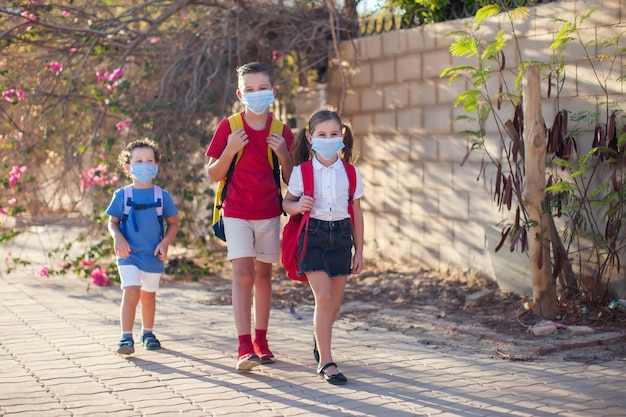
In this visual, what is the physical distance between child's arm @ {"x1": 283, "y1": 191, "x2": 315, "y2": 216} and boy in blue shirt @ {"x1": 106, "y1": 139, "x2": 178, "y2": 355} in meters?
1.17

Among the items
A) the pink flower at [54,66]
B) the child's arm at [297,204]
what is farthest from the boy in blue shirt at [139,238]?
the pink flower at [54,66]

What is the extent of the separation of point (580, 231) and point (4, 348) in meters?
4.39

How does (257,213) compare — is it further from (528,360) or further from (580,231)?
(580,231)

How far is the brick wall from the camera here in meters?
7.66

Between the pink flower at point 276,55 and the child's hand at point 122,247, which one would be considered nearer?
the child's hand at point 122,247

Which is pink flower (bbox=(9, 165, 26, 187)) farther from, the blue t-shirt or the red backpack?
the red backpack

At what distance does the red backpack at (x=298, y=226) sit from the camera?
5.58m

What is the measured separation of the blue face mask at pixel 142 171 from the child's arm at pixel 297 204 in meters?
1.21

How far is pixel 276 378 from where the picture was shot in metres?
5.56

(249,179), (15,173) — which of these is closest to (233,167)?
(249,179)

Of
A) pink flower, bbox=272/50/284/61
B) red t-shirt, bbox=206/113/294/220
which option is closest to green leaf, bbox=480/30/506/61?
red t-shirt, bbox=206/113/294/220

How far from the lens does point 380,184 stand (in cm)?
979

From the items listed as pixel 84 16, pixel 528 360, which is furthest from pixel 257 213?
pixel 84 16

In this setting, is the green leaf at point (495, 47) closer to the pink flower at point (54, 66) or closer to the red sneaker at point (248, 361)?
the red sneaker at point (248, 361)
